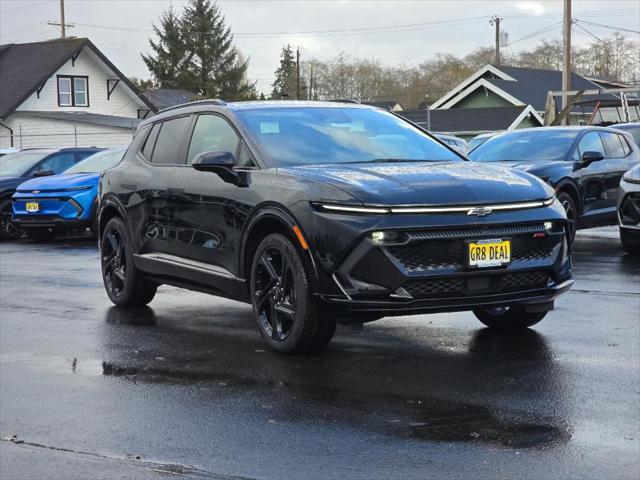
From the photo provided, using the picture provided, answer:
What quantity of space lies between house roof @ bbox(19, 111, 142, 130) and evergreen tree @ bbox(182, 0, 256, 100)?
105ft

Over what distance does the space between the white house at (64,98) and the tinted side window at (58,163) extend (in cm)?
2967

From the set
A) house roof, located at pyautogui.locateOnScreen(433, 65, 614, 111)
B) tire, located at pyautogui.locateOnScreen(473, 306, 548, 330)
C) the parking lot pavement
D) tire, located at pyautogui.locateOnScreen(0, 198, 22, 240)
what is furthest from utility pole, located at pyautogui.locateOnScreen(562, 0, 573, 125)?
tire, located at pyautogui.locateOnScreen(473, 306, 548, 330)

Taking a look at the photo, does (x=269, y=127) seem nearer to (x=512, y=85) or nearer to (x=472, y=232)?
(x=472, y=232)

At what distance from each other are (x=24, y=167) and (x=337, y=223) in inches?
573

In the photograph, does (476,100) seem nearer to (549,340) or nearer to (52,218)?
(52,218)

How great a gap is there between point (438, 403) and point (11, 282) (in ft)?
24.7

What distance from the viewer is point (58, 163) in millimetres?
20312

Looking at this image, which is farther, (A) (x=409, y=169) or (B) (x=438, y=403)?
(A) (x=409, y=169)

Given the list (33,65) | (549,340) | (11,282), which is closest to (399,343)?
(549,340)

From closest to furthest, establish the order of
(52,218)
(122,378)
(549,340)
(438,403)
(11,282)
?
(438,403) < (122,378) < (549,340) < (11,282) < (52,218)

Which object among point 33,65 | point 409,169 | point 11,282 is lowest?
point 11,282

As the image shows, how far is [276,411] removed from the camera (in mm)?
5934

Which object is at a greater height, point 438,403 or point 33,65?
point 33,65

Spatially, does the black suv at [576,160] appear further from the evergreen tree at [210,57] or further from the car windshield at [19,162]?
the evergreen tree at [210,57]
